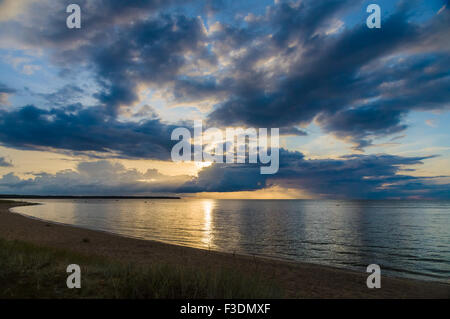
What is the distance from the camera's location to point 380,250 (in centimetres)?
2830

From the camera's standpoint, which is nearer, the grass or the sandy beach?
the grass

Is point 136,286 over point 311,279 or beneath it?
over

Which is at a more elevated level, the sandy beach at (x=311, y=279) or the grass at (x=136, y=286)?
the grass at (x=136, y=286)

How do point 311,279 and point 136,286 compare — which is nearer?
point 136,286

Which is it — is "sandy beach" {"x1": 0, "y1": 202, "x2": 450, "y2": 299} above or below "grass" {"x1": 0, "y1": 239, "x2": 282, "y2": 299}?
below

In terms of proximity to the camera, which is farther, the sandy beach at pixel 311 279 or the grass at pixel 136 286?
the sandy beach at pixel 311 279
